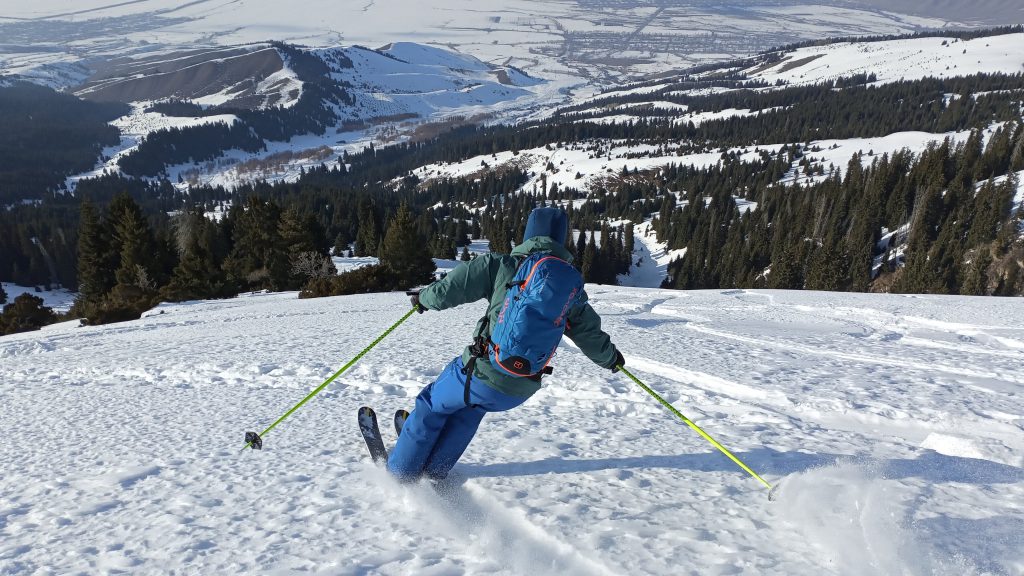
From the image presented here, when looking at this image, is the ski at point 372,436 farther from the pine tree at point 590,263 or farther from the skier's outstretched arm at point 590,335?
the pine tree at point 590,263

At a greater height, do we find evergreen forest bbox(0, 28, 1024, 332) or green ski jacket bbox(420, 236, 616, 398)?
green ski jacket bbox(420, 236, 616, 398)

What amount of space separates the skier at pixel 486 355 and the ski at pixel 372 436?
1.48 ft

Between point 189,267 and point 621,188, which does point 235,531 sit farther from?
point 621,188

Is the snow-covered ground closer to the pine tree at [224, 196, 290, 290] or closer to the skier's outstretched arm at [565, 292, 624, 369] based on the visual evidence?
the pine tree at [224, 196, 290, 290]

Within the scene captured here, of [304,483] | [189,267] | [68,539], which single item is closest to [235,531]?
[304,483]

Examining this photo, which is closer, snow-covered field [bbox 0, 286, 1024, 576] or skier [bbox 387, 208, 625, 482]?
snow-covered field [bbox 0, 286, 1024, 576]

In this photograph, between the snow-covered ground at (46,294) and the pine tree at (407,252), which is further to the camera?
the snow-covered ground at (46,294)

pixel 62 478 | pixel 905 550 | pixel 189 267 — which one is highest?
pixel 905 550

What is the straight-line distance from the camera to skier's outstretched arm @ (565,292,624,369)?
13.6 feet

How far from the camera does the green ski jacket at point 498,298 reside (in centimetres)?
376

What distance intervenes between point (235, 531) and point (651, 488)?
3321mm

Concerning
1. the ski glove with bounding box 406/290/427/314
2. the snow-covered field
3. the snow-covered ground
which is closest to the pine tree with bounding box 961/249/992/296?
the snow-covered field

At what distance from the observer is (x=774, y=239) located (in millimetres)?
78500

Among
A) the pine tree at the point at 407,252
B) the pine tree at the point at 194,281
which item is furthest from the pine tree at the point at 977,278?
the pine tree at the point at 194,281
